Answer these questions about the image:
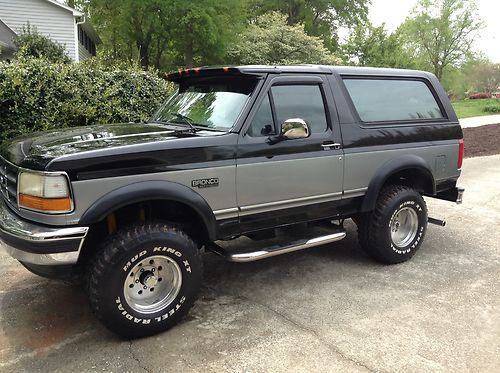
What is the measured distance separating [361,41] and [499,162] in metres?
26.5

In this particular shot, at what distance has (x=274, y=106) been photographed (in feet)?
13.4

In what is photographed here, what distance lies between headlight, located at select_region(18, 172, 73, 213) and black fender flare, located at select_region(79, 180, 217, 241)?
0.16 meters

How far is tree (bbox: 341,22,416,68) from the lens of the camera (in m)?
34.7

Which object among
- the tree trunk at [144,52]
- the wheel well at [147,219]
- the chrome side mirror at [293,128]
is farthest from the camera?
the tree trunk at [144,52]

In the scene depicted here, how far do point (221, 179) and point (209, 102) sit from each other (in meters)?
0.93

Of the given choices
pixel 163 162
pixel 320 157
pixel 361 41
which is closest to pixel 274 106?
pixel 320 157

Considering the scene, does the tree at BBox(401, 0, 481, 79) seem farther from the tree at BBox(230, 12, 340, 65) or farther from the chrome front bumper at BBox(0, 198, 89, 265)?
the chrome front bumper at BBox(0, 198, 89, 265)

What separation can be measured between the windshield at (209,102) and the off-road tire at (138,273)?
108 cm

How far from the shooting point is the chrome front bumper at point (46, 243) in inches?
120

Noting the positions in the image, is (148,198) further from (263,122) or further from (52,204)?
(263,122)

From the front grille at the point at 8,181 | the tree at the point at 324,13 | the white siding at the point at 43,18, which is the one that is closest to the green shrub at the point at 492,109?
the tree at the point at 324,13

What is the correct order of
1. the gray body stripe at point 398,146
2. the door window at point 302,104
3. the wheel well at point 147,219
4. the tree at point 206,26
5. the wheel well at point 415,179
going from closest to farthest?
the wheel well at point 147,219 → the door window at point 302,104 → the gray body stripe at point 398,146 → the wheel well at point 415,179 → the tree at point 206,26

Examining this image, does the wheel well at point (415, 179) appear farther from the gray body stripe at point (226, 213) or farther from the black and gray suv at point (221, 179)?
the gray body stripe at point (226, 213)

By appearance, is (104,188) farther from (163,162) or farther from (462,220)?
(462,220)
